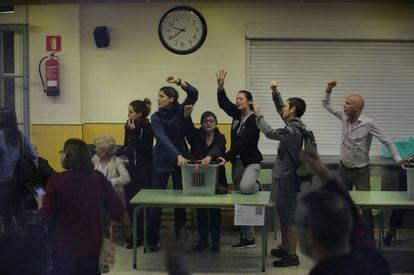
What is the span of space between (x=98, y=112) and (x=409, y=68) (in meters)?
3.79

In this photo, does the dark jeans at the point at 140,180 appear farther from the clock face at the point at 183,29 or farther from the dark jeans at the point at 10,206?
the clock face at the point at 183,29

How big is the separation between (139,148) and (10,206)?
1.41 meters

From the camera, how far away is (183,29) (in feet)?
25.2

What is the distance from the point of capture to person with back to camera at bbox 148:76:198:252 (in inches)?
234

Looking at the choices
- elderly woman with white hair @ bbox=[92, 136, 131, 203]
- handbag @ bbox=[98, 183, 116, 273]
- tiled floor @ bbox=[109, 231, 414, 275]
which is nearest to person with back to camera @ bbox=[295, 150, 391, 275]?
handbag @ bbox=[98, 183, 116, 273]

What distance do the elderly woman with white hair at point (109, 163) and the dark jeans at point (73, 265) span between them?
2.24 meters

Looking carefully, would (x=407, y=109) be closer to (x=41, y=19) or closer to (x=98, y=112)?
(x=98, y=112)

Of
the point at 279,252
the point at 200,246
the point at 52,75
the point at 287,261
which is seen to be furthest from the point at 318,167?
the point at 52,75

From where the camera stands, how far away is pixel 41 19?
25.4ft

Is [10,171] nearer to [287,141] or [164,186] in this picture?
[164,186]

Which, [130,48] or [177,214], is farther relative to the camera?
[130,48]

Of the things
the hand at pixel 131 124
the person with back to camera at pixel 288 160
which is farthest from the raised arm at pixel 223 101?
the hand at pixel 131 124

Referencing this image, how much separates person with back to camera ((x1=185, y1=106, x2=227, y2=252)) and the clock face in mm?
1747

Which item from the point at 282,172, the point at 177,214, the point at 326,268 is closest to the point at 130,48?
the point at 177,214
